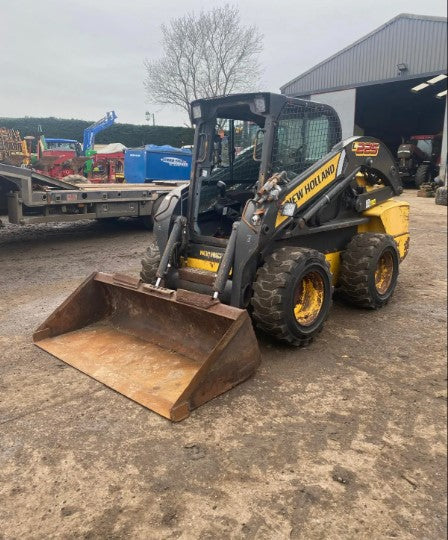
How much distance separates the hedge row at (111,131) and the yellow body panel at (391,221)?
22.5 meters

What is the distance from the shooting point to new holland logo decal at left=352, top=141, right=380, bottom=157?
15.7 feet

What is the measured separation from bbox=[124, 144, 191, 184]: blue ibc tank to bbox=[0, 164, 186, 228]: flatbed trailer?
2.51 m

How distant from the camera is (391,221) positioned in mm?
5504

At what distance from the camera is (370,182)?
5438mm

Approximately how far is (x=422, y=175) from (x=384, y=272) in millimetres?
14116

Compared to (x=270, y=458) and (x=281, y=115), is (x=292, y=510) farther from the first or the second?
(x=281, y=115)

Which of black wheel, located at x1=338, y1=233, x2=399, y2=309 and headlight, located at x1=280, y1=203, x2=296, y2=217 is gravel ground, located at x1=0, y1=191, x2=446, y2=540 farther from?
headlight, located at x1=280, y1=203, x2=296, y2=217

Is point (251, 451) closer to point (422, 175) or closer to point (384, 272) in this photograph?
point (384, 272)

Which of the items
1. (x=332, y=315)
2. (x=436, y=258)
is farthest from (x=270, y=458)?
(x=436, y=258)

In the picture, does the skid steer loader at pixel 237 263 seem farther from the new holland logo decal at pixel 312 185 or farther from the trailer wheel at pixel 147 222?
the trailer wheel at pixel 147 222

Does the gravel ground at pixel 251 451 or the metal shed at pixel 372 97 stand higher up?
the metal shed at pixel 372 97

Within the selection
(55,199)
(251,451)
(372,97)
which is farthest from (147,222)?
(372,97)

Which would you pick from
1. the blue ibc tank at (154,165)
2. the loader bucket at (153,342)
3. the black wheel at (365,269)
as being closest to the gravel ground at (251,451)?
the loader bucket at (153,342)

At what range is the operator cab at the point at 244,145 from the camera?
4113mm
